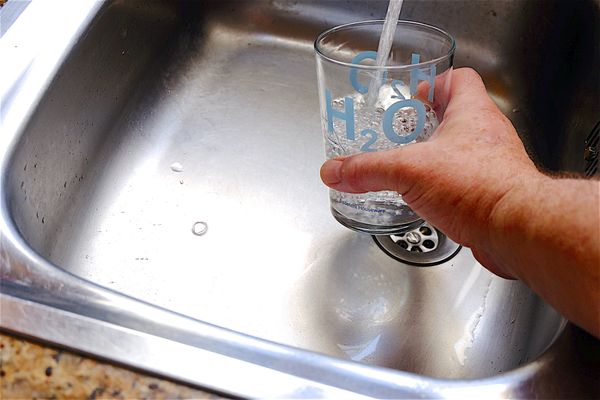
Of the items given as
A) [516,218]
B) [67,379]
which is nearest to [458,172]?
[516,218]

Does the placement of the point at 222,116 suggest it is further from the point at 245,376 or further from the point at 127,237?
the point at 245,376

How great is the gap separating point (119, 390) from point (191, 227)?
315 mm

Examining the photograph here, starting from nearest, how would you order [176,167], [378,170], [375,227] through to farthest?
[378,170] < [375,227] < [176,167]

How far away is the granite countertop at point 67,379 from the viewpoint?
334 mm

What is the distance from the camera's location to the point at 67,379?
341 millimetres

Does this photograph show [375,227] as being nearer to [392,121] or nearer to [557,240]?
[392,121]

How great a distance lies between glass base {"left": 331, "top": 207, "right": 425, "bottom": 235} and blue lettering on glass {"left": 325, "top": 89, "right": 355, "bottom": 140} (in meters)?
0.11

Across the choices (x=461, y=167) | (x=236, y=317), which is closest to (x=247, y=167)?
(x=236, y=317)

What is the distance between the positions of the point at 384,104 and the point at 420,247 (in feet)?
0.63

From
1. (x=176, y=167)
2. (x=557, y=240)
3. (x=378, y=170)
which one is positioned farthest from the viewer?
(x=176, y=167)

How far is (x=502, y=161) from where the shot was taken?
1.37 feet

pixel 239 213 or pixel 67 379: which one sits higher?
pixel 67 379

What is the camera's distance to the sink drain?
0.61 meters

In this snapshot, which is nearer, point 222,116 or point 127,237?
point 127,237
